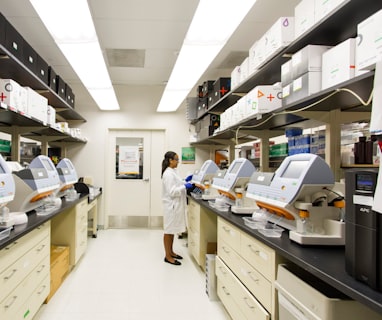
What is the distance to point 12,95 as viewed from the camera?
2.32 meters

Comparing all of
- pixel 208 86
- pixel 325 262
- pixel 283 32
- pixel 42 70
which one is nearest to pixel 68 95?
pixel 42 70

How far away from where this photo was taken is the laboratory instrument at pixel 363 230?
0.95 meters

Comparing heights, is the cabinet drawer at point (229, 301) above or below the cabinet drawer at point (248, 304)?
below

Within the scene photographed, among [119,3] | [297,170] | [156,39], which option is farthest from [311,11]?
[156,39]

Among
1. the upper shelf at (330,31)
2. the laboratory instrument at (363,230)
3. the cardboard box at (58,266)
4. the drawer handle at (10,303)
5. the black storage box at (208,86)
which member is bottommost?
the cardboard box at (58,266)

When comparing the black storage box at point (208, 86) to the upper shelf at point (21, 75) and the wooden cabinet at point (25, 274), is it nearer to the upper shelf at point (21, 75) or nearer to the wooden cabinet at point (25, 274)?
the upper shelf at point (21, 75)

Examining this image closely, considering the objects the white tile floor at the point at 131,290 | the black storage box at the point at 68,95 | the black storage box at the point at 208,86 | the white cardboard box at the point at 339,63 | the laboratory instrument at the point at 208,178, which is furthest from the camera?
the black storage box at the point at 208,86

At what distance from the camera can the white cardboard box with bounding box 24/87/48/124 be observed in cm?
271

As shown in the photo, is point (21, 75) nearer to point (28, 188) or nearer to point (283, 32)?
point (28, 188)

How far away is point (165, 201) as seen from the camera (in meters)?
3.78

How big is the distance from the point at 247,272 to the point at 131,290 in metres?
1.56

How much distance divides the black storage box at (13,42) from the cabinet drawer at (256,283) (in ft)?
8.10

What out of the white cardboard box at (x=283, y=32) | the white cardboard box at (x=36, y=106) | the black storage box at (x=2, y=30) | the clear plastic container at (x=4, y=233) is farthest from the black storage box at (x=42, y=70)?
the white cardboard box at (x=283, y=32)

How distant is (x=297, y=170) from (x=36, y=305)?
2.16 m
